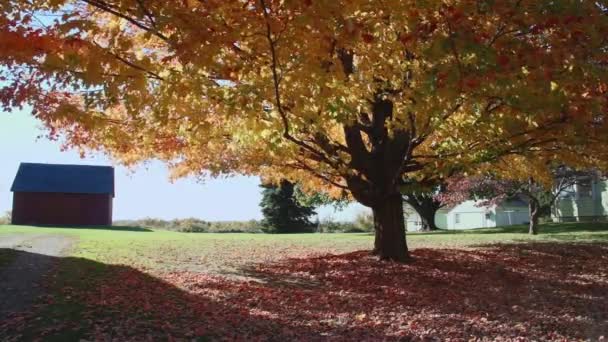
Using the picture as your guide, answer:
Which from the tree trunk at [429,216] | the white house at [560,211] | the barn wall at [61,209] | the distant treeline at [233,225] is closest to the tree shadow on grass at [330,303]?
the white house at [560,211]

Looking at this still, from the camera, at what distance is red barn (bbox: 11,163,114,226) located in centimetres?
4106

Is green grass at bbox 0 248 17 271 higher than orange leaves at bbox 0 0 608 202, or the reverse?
orange leaves at bbox 0 0 608 202

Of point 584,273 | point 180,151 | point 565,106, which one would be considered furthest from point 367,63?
point 584,273

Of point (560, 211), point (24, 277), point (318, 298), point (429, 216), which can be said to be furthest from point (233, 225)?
point (318, 298)

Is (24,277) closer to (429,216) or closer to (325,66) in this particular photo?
(325,66)

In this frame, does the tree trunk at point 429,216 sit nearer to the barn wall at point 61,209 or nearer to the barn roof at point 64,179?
the barn roof at point 64,179

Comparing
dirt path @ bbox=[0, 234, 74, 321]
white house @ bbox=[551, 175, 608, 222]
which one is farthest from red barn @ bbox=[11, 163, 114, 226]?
white house @ bbox=[551, 175, 608, 222]

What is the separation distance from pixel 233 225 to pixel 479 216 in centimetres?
2102

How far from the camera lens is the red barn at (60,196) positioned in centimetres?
4106

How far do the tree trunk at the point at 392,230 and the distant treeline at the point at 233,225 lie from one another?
2899 centimetres

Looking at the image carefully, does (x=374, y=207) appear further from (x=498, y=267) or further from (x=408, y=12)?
(x=408, y=12)

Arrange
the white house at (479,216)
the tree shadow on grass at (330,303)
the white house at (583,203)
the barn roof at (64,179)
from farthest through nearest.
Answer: the white house at (479,216), the barn roof at (64,179), the white house at (583,203), the tree shadow on grass at (330,303)

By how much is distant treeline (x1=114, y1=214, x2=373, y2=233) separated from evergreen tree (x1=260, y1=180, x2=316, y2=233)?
820 millimetres

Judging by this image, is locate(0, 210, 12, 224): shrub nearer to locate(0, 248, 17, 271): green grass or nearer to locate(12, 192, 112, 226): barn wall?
locate(12, 192, 112, 226): barn wall
